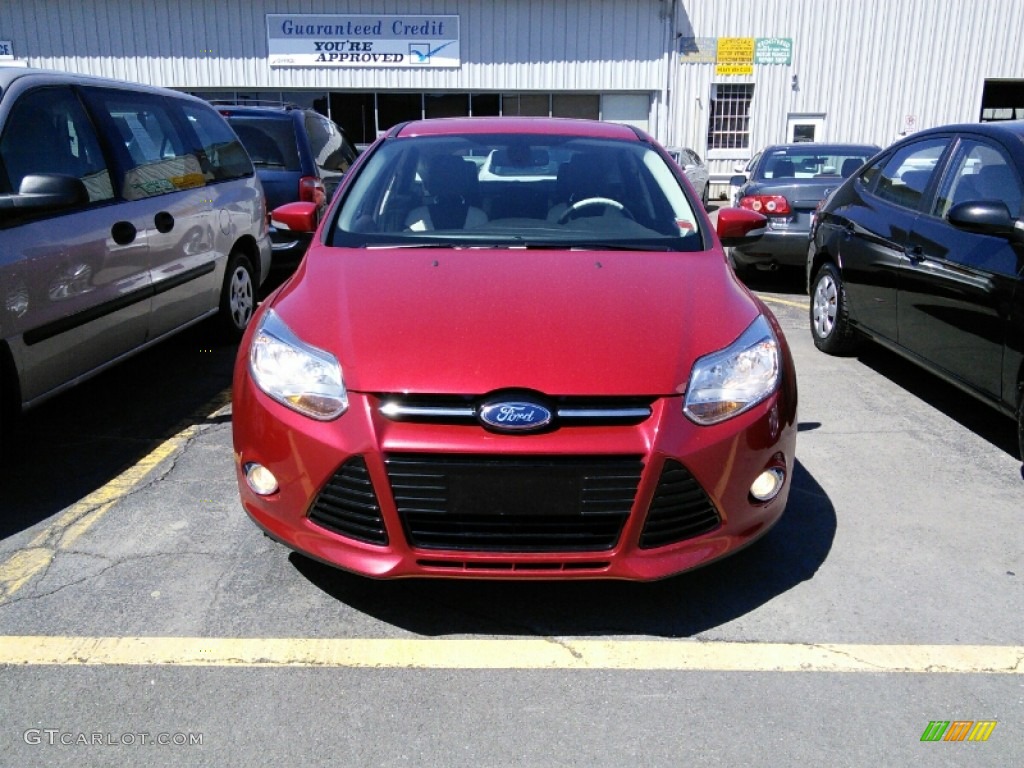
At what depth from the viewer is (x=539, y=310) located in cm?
291

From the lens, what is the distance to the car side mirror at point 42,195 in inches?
139

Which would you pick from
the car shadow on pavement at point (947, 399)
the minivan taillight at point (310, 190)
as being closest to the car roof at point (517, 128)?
the car shadow on pavement at point (947, 399)

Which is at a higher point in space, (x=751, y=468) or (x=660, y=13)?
(x=660, y=13)

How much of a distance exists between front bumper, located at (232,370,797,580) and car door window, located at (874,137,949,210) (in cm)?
308

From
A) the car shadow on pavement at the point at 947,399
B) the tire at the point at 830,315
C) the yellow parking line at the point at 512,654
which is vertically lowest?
the car shadow on pavement at the point at 947,399

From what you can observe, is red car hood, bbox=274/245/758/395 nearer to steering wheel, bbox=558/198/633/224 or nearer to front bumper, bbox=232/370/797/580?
front bumper, bbox=232/370/797/580

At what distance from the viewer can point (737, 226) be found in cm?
414

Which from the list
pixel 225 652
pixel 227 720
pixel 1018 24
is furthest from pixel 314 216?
pixel 1018 24

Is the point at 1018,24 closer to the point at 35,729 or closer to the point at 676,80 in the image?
the point at 676,80

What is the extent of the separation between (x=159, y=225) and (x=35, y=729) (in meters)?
3.18

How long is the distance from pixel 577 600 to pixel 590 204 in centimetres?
171

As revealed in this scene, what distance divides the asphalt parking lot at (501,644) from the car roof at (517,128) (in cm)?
182

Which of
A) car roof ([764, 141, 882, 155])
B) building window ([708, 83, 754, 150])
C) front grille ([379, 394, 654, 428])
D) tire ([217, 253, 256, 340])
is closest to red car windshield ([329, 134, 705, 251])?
front grille ([379, 394, 654, 428])

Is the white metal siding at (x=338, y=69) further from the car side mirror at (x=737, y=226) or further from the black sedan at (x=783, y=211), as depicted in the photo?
the car side mirror at (x=737, y=226)
